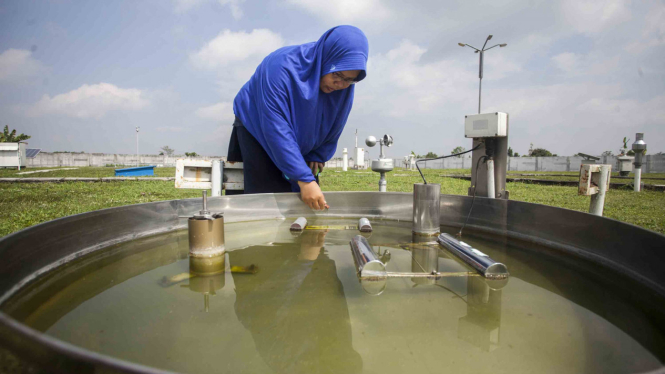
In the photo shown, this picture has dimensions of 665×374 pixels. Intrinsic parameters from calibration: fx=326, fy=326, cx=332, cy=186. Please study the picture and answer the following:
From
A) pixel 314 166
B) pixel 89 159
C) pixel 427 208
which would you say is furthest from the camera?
pixel 89 159

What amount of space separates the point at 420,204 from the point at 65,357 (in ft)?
4.82

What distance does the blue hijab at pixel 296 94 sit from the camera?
5.96 ft

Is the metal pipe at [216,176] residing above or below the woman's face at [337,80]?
below

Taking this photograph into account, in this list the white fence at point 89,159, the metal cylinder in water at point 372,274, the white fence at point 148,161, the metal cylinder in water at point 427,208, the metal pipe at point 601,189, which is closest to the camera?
the metal cylinder in water at point 372,274

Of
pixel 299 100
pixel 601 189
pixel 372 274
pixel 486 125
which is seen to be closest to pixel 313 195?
pixel 299 100

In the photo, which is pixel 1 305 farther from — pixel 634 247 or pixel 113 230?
pixel 634 247

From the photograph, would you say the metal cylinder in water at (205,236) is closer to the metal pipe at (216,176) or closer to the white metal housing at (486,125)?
the metal pipe at (216,176)

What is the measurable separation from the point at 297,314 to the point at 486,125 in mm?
1744

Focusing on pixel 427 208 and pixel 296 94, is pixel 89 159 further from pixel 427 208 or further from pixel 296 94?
pixel 427 208

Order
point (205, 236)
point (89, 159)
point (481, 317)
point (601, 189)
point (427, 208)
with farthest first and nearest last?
point (89, 159) < point (601, 189) < point (427, 208) < point (205, 236) < point (481, 317)

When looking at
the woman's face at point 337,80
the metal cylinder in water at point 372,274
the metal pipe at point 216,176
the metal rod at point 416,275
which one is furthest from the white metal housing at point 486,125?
the metal pipe at point 216,176

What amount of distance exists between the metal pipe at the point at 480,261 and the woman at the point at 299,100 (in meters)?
0.77

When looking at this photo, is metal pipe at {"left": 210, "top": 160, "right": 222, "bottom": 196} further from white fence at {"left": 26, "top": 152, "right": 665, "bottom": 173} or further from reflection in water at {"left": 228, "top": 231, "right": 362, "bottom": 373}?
white fence at {"left": 26, "top": 152, "right": 665, "bottom": 173}

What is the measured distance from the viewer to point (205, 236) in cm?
118
